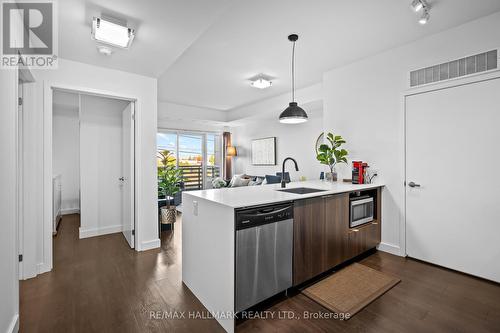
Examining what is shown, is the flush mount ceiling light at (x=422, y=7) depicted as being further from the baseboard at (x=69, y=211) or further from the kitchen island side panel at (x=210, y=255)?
the baseboard at (x=69, y=211)

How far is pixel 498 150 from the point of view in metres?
2.33

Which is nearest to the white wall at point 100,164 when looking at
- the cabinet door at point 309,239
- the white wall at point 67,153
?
the white wall at point 67,153

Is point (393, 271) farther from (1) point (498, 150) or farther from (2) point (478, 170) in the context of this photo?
(1) point (498, 150)

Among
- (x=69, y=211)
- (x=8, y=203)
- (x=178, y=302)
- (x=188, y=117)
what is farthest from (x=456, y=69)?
(x=69, y=211)

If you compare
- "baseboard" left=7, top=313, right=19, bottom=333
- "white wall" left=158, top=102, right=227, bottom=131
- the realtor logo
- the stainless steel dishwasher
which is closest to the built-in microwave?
the stainless steel dishwasher

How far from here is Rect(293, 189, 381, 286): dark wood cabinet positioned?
2.10 metres

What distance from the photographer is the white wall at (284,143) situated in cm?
525

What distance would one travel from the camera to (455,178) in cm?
261

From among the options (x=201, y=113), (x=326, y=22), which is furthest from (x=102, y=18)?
(x=201, y=113)

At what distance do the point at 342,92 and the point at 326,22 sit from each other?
140 cm

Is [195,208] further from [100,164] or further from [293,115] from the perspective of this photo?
[100,164]

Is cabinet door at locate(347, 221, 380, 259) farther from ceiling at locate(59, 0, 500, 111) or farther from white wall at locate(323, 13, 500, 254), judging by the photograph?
ceiling at locate(59, 0, 500, 111)

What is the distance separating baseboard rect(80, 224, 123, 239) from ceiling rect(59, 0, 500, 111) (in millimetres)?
2653

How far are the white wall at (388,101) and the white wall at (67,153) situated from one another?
593 centimetres
